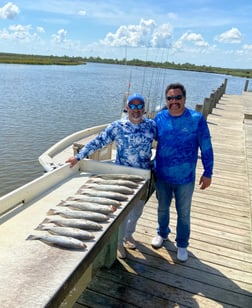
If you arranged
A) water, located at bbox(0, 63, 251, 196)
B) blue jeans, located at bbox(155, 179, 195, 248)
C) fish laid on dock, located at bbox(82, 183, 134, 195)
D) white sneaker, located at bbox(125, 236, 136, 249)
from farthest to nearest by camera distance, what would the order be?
water, located at bbox(0, 63, 251, 196)
white sneaker, located at bbox(125, 236, 136, 249)
blue jeans, located at bbox(155, 179, 195, 248)
fish laid on dock, located at bbox(82, 183, 134, 195)

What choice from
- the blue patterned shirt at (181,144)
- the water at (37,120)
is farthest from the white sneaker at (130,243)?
the water at (37,120)

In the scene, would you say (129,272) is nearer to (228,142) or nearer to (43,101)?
(228,142)

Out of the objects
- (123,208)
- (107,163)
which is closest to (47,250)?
(123,208)

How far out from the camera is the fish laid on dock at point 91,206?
2.31m

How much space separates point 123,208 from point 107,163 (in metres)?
0.87

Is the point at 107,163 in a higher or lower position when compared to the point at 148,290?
higher

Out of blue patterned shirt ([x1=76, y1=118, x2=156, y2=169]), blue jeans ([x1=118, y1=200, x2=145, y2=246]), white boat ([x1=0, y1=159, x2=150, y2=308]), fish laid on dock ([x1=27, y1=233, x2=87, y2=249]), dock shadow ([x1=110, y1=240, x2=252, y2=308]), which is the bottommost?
dock shadow ([x1=110, y1=240, x2=252, y2=308])

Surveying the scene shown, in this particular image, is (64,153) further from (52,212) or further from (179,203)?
(52,212)

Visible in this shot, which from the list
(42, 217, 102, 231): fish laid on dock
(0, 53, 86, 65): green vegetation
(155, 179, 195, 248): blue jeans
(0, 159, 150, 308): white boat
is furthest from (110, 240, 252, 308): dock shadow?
(0, 53, 86, 65): green vegetation

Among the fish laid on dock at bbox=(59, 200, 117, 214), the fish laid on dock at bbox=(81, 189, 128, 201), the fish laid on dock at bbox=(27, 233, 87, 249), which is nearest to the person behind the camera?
the fish laid on dock at bbox=(27, 233, 87, 249)

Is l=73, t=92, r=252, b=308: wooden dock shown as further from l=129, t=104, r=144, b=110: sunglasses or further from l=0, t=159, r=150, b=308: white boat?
l=129, t=104, r=144, b=110: sunglasses

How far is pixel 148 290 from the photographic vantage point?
2898 mm

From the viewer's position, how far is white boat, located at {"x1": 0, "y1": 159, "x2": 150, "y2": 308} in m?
1.53

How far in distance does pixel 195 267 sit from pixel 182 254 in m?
0.19
